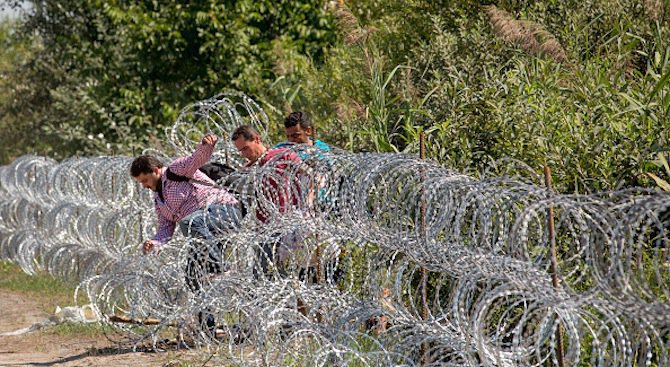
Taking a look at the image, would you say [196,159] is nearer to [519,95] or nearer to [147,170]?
[147,170]

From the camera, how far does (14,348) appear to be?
10461 mm

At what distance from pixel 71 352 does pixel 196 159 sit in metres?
2.02

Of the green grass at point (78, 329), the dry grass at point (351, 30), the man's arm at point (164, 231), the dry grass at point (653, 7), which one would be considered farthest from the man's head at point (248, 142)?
the dry grass at point (653, 7)

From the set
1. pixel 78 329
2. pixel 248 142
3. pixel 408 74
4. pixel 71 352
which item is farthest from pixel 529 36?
Answer: pixel 78 329

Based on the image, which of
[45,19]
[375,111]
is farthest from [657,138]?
[45,19]

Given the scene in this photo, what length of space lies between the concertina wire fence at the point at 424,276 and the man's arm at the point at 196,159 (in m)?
0.40

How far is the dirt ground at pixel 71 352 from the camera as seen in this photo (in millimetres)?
9203

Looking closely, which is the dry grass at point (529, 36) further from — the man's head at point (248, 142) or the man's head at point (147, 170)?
the man's head at point (147, 170)

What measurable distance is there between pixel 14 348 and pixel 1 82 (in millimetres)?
19327

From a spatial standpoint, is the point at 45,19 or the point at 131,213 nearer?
the point at 131,213

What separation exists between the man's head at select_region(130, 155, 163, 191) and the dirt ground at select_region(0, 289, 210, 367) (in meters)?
1.27

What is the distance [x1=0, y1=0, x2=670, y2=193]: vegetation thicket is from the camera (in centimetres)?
796

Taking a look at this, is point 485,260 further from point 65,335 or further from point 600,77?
point 65,335

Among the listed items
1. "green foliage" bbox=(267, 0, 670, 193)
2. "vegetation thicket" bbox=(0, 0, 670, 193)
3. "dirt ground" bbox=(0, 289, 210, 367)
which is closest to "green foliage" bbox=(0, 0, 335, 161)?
"vegetation thicket" bbox=(0, 0, 670, 193)
